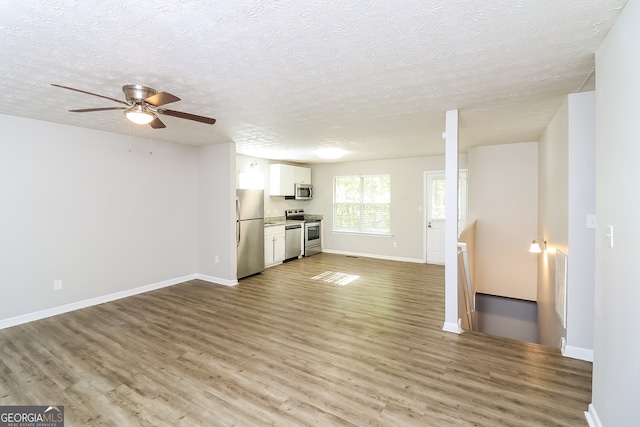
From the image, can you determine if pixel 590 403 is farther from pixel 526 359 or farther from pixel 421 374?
pixel 421 374

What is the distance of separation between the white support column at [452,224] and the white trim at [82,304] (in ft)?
14.2

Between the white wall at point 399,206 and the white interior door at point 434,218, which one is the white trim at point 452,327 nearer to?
the white interior door at point 434,218

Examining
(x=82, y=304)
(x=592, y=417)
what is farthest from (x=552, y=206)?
(x=82, y=304)

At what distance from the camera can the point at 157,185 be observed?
487 centimetres

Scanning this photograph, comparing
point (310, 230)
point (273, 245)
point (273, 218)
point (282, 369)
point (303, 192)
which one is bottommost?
point (282, 369)

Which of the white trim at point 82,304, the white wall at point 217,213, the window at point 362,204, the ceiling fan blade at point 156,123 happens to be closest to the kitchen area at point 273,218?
the white wall at point 217,213

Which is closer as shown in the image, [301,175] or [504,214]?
[504,214]

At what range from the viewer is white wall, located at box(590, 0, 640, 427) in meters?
1.43

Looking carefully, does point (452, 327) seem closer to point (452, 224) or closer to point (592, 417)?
point (452, 224)

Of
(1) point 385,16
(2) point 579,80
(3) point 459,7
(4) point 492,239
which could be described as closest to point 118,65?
(1) point 385,16

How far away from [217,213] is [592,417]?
16.3ft

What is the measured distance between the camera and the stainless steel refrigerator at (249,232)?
5.27 meters

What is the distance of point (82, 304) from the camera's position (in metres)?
4.03

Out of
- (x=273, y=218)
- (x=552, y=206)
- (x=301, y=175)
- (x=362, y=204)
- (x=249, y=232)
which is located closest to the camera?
(x=552, y=206)
